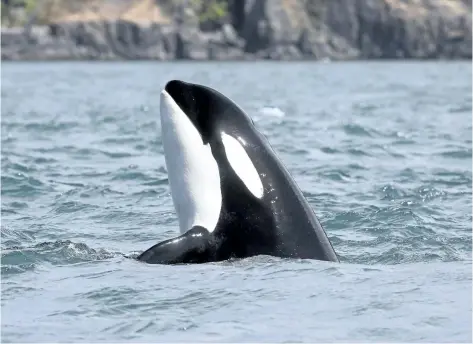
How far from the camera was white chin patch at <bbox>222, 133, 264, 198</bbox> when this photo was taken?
931 centimetres

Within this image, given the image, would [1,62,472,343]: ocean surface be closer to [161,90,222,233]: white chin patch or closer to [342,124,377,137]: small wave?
[342,124,377,137]: small wave

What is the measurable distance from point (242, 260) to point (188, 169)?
1.01 meters

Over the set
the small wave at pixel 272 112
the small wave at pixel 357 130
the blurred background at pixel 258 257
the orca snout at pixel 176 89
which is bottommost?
the small wave at pixel 272 112

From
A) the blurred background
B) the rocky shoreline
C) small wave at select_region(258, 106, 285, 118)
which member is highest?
the blurred background

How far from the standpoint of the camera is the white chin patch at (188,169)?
9.41m

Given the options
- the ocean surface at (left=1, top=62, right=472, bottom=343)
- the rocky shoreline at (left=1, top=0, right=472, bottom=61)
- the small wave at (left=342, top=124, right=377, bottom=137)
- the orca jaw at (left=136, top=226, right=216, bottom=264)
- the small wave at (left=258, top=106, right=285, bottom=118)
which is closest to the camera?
the ocean surface at (left=1, top=62, right=472, bottom=343)

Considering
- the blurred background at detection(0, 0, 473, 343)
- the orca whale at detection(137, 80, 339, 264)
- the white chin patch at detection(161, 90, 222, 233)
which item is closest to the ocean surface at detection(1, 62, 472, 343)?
the blurred background at detection(0, 0, 473, 343)

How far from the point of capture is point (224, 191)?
30.9 ft

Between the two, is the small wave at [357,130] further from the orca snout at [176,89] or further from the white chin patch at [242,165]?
the white chin patch at [242,165]

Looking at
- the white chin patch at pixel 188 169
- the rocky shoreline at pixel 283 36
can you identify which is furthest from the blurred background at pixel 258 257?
the rocky shoreline at pixel 283 36

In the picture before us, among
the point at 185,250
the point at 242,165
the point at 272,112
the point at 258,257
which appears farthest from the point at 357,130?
the point at 185,250

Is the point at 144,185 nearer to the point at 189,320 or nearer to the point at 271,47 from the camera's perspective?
the point at 189,320

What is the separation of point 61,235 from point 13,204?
2403 mm

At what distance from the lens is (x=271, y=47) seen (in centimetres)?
12106
